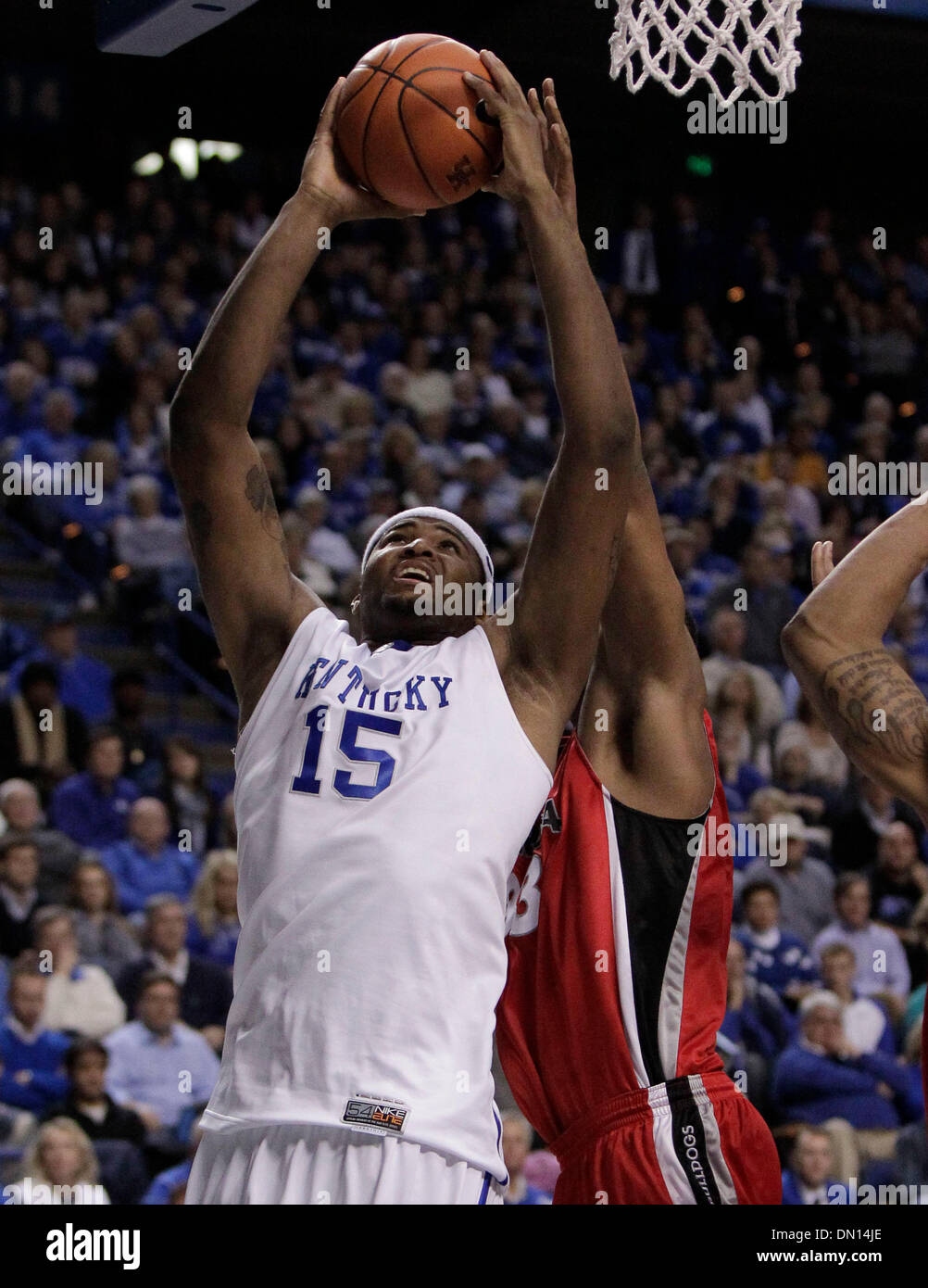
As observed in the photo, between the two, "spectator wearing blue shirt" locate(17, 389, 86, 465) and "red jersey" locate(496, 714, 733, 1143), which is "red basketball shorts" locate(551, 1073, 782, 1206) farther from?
"spectator wearing blue shirt" locate(17, 389, 86, 465)

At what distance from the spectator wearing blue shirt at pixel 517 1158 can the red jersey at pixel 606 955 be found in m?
2.75

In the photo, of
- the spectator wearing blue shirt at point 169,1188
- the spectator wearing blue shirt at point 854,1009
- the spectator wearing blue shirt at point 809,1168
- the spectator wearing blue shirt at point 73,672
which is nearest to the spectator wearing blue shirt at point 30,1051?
the spectator wearing blue shirt at point 169,1188

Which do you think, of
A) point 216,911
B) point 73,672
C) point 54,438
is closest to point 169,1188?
Result: point 216,911

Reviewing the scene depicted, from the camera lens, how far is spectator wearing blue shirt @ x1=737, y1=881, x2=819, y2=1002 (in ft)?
22.9

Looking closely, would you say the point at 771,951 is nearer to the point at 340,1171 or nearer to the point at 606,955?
the point at 606,955

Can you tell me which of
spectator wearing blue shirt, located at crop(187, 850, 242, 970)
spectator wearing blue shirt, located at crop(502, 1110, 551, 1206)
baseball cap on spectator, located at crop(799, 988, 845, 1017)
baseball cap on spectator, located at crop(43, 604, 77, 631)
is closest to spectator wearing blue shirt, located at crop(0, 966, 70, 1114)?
spectator wearing blue shirt, located at crop(187, 850, 242, 970)

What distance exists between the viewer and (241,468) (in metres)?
2.83

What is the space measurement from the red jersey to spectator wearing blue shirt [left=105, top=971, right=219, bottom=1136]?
11.0 ft

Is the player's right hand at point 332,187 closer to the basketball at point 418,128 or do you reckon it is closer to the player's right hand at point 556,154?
the basketball at point 418,128

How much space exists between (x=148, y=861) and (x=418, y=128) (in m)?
4.66

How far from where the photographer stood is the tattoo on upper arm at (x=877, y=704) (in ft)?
8.93

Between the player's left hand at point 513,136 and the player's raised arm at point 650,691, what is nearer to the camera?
the player's left hand at point 513,136

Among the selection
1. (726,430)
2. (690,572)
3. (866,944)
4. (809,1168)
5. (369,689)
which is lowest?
(809,1168)
